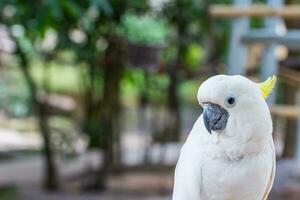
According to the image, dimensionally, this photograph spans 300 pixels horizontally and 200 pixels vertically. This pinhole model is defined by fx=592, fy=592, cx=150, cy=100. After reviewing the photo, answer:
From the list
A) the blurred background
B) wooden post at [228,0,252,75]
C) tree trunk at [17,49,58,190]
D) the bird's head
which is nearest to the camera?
the bird's head

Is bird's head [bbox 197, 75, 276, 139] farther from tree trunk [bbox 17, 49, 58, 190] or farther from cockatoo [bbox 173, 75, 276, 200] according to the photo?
tree trunk [bbox 17, 49, 58, 190]

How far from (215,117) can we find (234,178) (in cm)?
11

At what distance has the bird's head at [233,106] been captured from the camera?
3.16 ft

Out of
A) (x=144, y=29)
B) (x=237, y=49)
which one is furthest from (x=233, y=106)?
(x=144, y=29)

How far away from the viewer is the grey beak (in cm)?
97

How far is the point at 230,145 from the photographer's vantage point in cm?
98

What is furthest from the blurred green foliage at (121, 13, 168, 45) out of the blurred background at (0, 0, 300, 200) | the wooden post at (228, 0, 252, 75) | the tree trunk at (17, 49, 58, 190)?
the wooden post at (228, 0, 252, 75)

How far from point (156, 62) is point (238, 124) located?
313 cm

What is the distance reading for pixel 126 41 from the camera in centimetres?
459

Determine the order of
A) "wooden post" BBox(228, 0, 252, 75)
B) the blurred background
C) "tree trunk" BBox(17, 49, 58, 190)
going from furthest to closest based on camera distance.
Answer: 1. "tree trunk" BBox(17, 49, 58, 190)
2. the blurred background
3. "wooden post" BBox(228, 0, 252, 75)

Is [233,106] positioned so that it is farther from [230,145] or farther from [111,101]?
[111,101]

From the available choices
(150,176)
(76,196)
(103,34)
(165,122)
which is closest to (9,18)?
(103,34)

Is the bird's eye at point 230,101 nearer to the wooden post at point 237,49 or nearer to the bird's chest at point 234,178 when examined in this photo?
the bird's chest at point 234,178

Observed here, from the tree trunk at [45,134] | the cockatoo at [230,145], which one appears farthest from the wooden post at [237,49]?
the tree trunk at [45,134]
